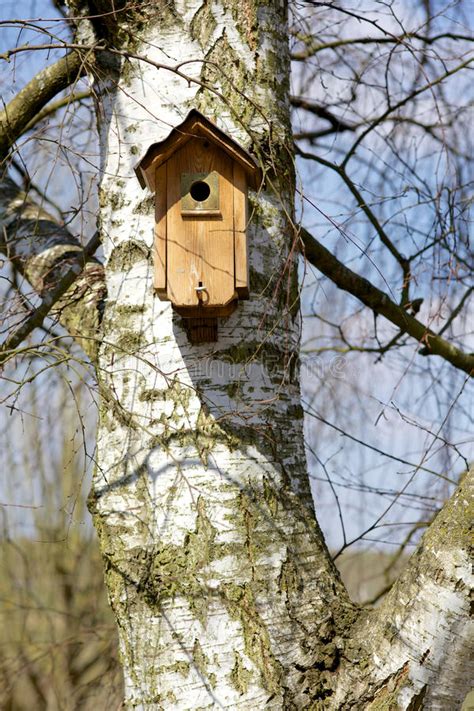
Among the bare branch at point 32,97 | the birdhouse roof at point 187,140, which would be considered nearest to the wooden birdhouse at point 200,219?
the birdhouse roof at point 187,140

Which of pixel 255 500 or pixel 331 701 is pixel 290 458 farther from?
pixel 331 701

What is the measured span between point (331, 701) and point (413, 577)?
0.34 m

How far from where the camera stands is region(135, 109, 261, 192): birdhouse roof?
5.71 feet

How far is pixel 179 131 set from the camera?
5.68 ft

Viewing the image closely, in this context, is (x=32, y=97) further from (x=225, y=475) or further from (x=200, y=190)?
(x=225, y=475)

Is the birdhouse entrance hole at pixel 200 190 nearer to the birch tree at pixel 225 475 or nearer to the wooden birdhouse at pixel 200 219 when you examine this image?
the wooden birdhouse at pixel 200 219

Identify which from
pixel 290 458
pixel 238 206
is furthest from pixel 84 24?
pixel 290 458

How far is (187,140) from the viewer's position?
70.7 inches

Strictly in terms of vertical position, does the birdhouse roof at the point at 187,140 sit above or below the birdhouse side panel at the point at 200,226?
above

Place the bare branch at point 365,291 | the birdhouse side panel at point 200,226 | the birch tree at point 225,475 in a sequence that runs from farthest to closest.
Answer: the bare branch at point 365,291, the birdhouse side panel at point 200,226, the birch tree at point 225,475

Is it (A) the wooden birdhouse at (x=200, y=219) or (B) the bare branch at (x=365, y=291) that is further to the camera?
(B) the bare branch at (x=365, y=291)

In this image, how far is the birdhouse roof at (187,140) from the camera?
1.74 meters

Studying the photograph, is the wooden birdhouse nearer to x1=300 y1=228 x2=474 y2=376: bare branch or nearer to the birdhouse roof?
the birdhouse roof

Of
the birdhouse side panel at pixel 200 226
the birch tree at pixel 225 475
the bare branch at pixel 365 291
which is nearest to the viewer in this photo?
the birch tree at pixel 225 475
